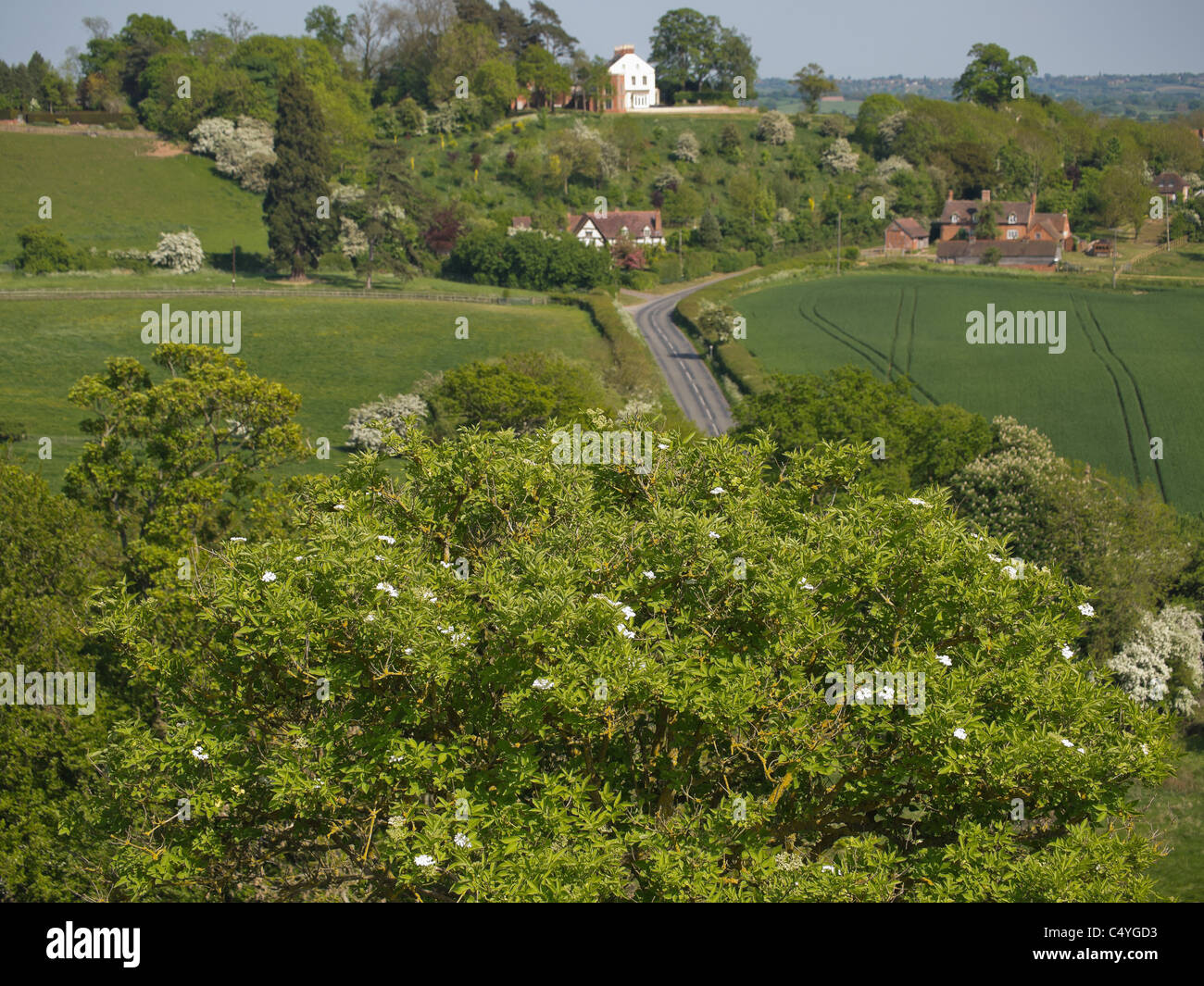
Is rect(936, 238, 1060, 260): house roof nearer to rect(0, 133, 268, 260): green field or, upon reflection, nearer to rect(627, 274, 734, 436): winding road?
rect(627, 274, 734, 436): winding road

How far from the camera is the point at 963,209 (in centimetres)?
14250

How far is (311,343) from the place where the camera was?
84.1 m

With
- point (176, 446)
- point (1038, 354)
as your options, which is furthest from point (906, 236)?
point (176, 446)

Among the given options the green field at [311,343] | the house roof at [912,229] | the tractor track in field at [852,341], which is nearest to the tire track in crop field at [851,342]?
the tractor track in field at [852,341]

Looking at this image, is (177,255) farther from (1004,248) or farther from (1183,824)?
(1183,824)


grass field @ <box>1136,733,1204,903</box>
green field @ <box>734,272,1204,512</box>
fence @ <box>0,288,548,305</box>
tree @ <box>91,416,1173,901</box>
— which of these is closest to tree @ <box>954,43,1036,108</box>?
green field @ <box>734,272,1204,512</box>

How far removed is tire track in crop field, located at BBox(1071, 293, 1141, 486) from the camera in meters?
63.2

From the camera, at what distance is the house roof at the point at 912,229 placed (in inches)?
5468

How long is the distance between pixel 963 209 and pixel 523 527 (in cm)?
14050

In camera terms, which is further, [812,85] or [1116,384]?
[812,85]

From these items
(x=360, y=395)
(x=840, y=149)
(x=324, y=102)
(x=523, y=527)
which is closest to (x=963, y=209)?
(x=840, y=149)

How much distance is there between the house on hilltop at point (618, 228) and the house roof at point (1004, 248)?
3511cm

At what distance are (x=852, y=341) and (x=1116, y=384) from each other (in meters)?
23.9

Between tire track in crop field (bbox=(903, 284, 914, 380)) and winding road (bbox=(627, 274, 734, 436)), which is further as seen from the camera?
tire track in crop field (bbox=(903, 284, 914, 380))
